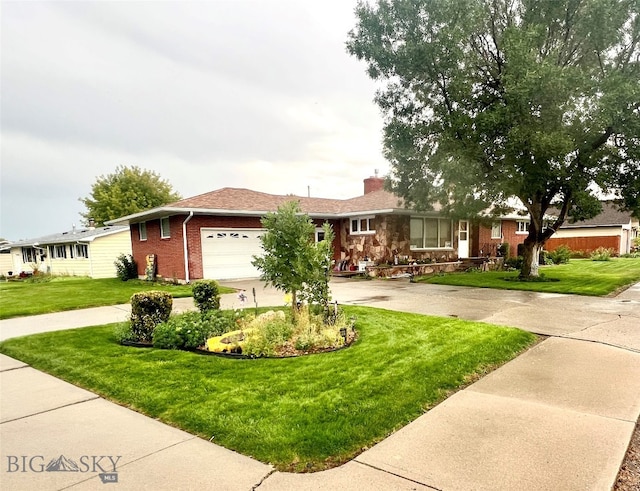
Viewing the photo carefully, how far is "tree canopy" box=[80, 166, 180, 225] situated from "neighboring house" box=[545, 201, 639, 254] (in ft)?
131

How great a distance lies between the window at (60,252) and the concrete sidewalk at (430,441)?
22778 mm

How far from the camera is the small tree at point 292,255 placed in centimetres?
604

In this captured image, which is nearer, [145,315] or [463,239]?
[145,315]

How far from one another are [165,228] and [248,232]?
360 cm

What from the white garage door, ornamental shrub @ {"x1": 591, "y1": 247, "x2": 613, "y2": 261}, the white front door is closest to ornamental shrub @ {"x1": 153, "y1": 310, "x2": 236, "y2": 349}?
the white garage door

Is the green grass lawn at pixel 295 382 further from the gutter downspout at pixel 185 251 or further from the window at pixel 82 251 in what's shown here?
the window at pixel 82 251

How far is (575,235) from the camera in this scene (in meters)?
29.7

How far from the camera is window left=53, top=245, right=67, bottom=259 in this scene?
23953mm

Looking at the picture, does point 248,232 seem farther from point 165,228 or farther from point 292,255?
point 292,255

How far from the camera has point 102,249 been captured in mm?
21688

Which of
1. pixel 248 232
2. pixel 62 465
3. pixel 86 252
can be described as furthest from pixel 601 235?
pixel 86 252

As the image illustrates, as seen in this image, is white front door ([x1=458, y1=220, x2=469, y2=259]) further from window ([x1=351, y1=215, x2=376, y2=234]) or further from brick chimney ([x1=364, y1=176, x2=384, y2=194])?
brick chimney ([x1=364, y1=176, x2=384, y2=194])

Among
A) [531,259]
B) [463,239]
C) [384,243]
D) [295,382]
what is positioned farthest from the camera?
[463,239]

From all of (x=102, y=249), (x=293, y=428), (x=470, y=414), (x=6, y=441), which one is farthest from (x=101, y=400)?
(x=102, y=249)
